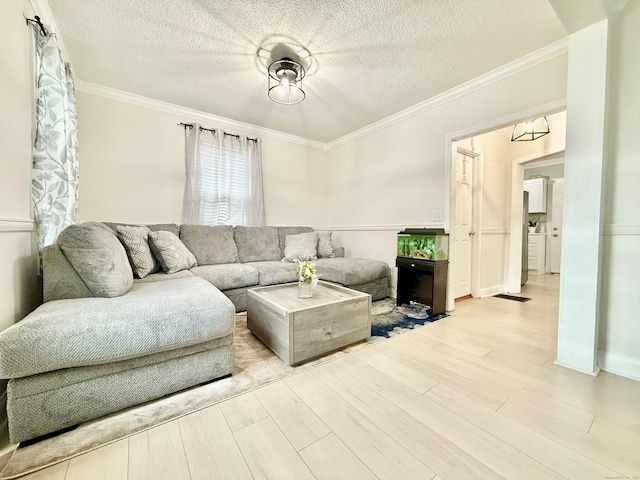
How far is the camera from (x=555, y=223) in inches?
224

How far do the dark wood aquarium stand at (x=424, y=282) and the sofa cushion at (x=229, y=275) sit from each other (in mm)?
1719

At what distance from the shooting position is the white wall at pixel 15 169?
4.12 feet

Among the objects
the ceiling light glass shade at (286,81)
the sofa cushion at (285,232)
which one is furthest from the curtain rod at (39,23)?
the sofa cushion at (285,232)

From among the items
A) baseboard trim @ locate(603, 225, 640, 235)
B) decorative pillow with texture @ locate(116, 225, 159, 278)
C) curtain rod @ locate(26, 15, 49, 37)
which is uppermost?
curtain rod @ locate(26, 15, 49, 37)

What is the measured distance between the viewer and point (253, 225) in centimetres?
368

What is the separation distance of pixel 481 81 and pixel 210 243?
3.40 m

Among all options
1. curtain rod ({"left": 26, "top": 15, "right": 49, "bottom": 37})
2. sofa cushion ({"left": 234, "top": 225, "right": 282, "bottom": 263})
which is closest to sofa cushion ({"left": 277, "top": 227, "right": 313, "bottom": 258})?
sofa cushion ({"left": 234, "top": 225, "right": 282, "bottom": 263})

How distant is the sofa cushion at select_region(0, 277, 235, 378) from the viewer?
0.99 meters

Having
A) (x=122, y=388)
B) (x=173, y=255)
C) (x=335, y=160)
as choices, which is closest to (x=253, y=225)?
(x=173, y=255)

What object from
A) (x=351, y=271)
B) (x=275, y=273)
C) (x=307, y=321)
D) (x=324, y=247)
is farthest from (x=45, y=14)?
(x=324, y=247)

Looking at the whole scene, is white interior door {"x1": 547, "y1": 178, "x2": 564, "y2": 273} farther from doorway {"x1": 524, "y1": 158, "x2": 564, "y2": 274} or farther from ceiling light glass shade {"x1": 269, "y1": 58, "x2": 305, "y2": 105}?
ceiling light glass shade {"x1": 269, "y1": 58, "x2": 305, "y2": 105}

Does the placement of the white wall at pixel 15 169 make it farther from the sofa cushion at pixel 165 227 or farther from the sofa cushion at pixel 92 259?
the sofa cushion at pixel 165 227

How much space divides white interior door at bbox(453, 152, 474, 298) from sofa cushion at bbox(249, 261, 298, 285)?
2.01 meters

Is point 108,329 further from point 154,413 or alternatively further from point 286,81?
point 286,81
